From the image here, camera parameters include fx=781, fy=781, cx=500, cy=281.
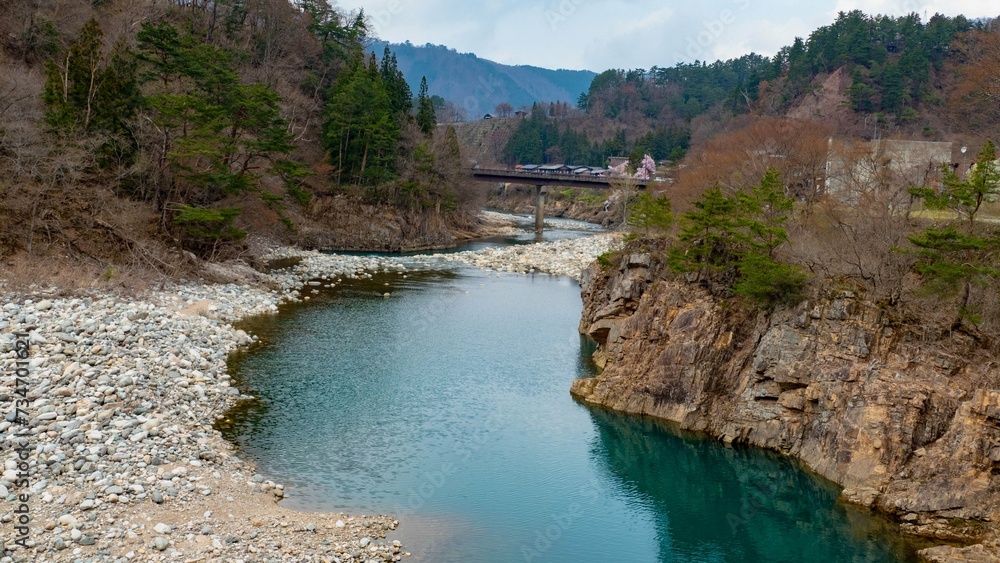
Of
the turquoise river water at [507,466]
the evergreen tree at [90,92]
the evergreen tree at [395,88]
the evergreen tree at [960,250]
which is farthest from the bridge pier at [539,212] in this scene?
the evergreen tree at [960,250]

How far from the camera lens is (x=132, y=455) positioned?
15.1 meters

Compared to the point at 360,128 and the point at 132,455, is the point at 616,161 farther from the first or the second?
the point at 132,455

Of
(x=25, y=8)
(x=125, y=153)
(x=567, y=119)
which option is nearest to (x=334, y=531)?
(x=125, y=153)

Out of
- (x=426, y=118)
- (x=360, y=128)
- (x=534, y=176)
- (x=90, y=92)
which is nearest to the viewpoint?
(x=90, y=92)

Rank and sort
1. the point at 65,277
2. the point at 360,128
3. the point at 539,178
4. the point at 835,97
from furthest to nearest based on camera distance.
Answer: the point at 835,97, the point at 539,178, the point at 360,128, the point at 65,277

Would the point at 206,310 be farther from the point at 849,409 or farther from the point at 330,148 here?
the point at 330,148

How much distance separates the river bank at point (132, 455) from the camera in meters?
12.5

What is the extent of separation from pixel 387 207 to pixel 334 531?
45.8 metres

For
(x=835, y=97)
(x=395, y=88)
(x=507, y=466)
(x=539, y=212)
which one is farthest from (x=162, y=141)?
(x=835, y=97)

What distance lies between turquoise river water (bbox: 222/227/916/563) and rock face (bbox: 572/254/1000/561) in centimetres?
66

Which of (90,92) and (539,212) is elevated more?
(90,92)

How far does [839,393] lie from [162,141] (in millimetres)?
29191

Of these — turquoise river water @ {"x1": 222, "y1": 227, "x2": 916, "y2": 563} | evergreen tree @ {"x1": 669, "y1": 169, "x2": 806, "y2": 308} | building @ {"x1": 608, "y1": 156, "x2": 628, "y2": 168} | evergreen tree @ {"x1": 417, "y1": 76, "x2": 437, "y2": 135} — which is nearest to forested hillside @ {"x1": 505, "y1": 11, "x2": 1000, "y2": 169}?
building @ {"x1": 608, "y1": 156, "x2": 628, "y2": 168}

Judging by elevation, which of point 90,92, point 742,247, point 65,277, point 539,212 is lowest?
point 65,277
